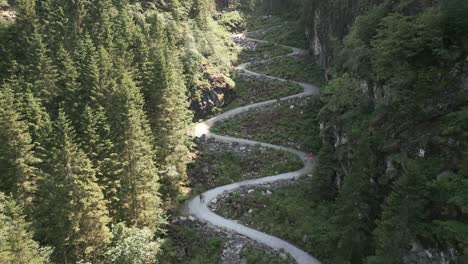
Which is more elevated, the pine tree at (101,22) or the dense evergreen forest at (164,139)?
the pine tree at (101,22)

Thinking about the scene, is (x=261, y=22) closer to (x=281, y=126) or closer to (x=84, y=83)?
(x=281, y=126)

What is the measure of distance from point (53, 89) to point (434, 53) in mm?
36500

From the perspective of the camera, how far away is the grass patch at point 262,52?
87.8 metres

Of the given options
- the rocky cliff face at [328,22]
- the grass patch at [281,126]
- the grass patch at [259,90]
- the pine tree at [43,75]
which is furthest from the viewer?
the grass patch at [259,90]

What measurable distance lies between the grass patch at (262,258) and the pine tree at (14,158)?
60.5 ft

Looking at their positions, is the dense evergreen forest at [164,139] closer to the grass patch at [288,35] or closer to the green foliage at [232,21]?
the grass patch at [288,35]

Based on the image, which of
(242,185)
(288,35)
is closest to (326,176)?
(242,185)

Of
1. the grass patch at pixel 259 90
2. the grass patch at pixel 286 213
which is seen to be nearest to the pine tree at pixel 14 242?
the grass patch at pixel 286 213

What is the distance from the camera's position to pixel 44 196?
28.9 m

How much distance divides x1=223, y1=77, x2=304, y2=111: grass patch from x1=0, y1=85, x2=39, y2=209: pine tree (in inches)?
1620

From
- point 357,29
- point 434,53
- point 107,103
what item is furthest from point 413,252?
point 107,103

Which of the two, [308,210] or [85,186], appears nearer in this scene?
[85,186]

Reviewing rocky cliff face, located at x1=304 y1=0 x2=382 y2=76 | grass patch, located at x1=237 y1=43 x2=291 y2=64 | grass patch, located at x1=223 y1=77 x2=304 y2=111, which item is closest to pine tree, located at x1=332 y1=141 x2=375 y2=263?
rocky cliff face, located at x1=304 y1=0 x2=382 y2=76

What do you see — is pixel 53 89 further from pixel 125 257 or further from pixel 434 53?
pixel 434 53
